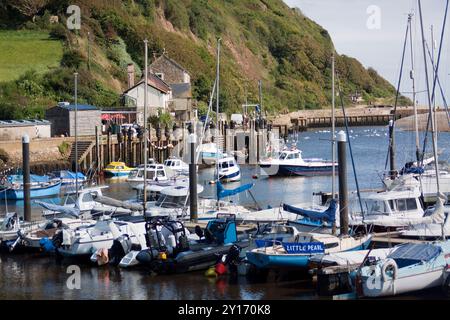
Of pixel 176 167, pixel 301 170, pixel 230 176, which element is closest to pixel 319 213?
pixel 230 176

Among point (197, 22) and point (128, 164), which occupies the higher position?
point (197, 22)

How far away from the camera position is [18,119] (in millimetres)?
70625

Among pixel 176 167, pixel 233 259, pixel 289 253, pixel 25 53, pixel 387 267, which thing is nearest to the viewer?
pixel 387 267

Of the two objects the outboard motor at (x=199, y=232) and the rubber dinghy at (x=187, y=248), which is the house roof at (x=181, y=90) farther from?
the rubber dinghy at (x=187, y=248)

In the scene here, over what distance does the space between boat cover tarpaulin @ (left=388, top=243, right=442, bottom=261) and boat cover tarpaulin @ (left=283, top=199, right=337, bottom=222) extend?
5091 millimetres

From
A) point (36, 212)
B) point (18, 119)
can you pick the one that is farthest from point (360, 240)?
point (18, 119)

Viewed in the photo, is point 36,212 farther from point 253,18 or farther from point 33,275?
point 253,18

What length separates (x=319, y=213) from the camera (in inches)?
1176

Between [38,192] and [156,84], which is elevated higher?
[156,84]

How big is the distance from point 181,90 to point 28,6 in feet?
74.0

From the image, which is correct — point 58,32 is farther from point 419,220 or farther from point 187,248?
point 419,220

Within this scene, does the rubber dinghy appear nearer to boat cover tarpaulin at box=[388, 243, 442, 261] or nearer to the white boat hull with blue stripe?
the white boat hull with blue stripe

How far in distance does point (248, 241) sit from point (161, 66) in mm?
72176

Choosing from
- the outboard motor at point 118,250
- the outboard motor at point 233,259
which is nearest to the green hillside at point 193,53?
the outboard motor at point 118,250
